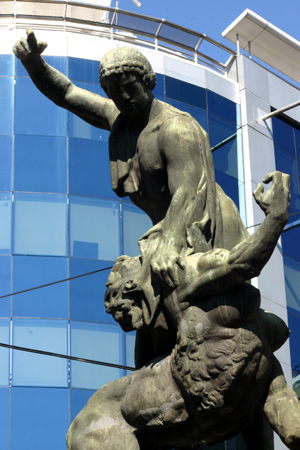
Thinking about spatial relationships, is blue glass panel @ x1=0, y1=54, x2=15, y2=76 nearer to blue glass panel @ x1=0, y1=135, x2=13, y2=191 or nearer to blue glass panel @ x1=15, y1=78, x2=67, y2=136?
blue glass panel @ x1=15, y1=78, x2=67, y2=136

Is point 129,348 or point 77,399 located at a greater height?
point 129,348

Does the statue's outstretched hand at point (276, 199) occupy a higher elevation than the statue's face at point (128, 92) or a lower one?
lower

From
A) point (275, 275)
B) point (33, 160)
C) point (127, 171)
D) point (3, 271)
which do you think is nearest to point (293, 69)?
point (275, 275)

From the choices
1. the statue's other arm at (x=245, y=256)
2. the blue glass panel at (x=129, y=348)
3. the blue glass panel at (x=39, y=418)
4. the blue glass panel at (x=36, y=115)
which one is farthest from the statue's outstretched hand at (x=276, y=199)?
the blue glass panel at (x=36, y=115)

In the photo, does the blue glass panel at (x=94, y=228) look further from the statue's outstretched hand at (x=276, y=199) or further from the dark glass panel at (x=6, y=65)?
the statue's outstretched hand at (x=276, y=199)

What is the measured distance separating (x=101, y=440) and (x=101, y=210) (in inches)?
675

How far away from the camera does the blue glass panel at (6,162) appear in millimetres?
24188

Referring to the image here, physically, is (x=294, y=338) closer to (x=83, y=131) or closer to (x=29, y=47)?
(x=83, y=131)

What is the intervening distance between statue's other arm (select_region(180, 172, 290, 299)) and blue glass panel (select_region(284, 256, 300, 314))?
19.1m

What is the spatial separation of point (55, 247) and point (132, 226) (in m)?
1.77

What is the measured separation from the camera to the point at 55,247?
23.8 metres

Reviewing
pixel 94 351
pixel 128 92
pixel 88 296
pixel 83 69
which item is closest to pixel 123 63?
pixel 128 92

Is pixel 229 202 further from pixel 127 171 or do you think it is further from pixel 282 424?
pixel 282 424

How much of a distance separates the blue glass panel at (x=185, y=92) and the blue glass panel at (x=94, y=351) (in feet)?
20.4
